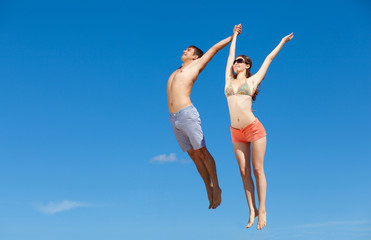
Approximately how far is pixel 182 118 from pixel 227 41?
2.18 meters

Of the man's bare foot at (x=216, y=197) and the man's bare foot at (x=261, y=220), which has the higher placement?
the man's bare foot at (x=216, y=197)

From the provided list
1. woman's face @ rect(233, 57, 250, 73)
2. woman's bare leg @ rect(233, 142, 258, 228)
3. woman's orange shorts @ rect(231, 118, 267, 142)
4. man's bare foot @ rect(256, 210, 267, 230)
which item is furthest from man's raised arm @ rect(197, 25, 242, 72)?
man's bare foot @ rect(256, 210, 267, 230)

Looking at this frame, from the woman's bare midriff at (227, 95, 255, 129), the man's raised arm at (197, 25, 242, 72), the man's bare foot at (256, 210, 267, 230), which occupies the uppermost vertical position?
the man's raised arm at (197, 25, 242, 72)

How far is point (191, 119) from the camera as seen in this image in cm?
1120

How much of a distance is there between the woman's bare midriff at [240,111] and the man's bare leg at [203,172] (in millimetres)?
1447

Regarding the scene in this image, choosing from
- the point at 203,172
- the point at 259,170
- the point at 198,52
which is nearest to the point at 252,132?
the point at 259,170

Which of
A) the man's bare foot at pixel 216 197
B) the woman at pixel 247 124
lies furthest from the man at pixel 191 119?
the woman at pixel 247 124

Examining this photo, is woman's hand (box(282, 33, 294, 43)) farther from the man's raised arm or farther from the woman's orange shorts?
the woman's orange shorts

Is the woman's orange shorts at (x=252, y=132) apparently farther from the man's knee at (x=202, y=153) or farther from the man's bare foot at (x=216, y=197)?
the man's bare foot at (x=216, y=197)

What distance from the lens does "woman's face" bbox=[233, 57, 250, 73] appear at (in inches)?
439

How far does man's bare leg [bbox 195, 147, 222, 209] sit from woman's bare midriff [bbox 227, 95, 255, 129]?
1.14 metres

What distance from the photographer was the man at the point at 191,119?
11258 mm

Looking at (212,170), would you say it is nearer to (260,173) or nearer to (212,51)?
(260,173)

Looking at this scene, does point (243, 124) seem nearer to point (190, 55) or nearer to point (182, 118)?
point (182, 118)
